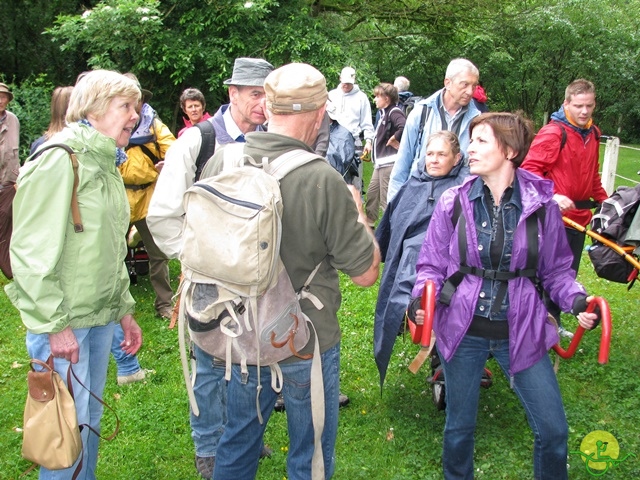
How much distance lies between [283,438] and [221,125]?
1985mm

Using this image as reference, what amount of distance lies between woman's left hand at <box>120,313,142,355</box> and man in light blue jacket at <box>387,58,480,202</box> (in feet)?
6.87

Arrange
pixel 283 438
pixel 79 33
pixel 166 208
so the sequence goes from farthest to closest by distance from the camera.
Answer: pixel 79 33, pixel 283 438, pixel 166 208

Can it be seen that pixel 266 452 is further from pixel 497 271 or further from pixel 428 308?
pixel 497 271

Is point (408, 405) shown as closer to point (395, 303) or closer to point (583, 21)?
point (395, 303)

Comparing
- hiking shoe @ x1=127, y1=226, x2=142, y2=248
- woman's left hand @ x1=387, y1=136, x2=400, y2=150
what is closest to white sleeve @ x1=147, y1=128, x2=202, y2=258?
hiking shoe @ x1=127, y1=226, x2=142, y2=248

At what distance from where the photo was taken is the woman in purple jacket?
2.85 meters

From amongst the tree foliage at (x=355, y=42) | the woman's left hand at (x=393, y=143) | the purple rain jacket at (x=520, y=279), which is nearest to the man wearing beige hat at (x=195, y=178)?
the purple rain jacket at (x=520, y=279)

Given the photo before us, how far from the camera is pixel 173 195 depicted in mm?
3271

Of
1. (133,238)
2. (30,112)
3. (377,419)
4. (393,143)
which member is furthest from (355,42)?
(377,419)

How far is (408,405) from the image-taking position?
4.39 meters

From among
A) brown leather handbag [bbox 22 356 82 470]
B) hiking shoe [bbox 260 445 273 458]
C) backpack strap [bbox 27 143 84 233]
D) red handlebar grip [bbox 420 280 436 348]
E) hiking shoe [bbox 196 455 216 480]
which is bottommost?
hiking shoe [bbox 260 445 273 458]

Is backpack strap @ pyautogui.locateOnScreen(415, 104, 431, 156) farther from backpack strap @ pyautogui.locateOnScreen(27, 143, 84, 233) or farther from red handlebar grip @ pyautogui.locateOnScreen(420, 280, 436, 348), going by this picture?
backpack strap @ pyautogui.locateOnScreen(27, 143, 84, 233)

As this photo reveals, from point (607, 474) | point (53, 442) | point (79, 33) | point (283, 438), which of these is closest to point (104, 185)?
point (53, 442)

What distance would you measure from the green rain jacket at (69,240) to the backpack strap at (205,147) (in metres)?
0.65
